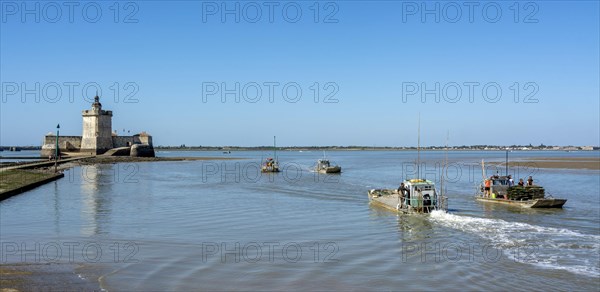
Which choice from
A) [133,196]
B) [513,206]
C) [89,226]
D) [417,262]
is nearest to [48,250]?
[89,226]

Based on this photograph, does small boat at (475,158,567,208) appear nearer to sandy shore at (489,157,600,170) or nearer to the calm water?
the calm water

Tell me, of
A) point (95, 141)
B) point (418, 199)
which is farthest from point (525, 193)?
point (95, 141)

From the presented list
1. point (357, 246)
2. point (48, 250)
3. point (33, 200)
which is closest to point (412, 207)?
point (357, 246)

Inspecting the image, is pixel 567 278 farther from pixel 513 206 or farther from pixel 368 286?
pixel 513 206

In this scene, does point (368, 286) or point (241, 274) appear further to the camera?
point (241, 274)

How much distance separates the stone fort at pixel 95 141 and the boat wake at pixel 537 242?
89246 millimetres

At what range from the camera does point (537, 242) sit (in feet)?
65.5

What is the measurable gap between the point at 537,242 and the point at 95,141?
9990cm

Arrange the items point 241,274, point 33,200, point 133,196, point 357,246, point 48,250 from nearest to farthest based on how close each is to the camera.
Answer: point 241,274 → point 48,250 → point 357,246 → point 33,200 → point 133,196

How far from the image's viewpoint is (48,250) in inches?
656

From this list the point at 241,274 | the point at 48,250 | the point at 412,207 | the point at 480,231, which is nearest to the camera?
the point at 241,274

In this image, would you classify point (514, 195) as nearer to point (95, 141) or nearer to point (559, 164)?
point (559, 164)

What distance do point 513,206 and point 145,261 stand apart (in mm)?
24556

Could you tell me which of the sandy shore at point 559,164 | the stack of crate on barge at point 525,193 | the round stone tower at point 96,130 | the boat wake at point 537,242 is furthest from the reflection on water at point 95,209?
the sandy shore at point 559,164
